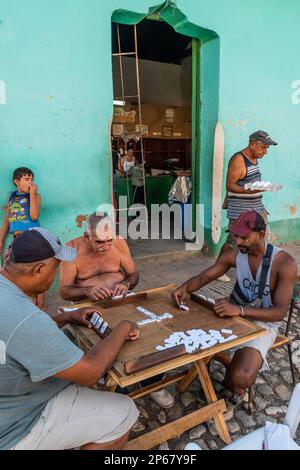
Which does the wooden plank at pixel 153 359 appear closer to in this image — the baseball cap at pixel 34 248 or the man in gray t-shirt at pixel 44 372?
the man in gray t-shirt at pixel 44 372

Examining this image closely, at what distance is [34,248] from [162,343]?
2.64 ft

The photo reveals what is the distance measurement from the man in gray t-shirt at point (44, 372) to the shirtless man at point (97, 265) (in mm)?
890

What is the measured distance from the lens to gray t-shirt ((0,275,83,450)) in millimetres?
1407

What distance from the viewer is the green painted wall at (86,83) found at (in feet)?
12.9

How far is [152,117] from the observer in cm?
1094

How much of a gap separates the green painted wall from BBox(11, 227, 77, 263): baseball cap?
8.44 feet

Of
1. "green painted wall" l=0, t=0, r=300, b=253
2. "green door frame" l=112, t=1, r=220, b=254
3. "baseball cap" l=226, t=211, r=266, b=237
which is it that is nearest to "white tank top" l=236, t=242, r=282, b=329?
"baseball cap" l=226, t=211, r=266, b=237

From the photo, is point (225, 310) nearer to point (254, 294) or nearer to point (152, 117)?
point (254, 294)

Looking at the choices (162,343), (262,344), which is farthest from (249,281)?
(162,343)

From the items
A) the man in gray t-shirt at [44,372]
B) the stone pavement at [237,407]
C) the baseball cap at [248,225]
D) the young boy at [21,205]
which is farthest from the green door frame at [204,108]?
the man in gray t-shirt at [44,372]

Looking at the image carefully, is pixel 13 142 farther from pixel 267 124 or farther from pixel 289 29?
pixel 289 29

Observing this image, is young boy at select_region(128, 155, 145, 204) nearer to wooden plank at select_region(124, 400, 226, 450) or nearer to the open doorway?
the open doorway

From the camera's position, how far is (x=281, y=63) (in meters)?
5.96

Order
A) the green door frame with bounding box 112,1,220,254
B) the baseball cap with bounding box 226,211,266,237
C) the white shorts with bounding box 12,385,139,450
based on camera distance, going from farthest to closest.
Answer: the green door frame with bounding box 112,1,220,254 < the baseball cap with bounding box 226,211,266,237 < the white shorts with bounding box 12,385,139,450
